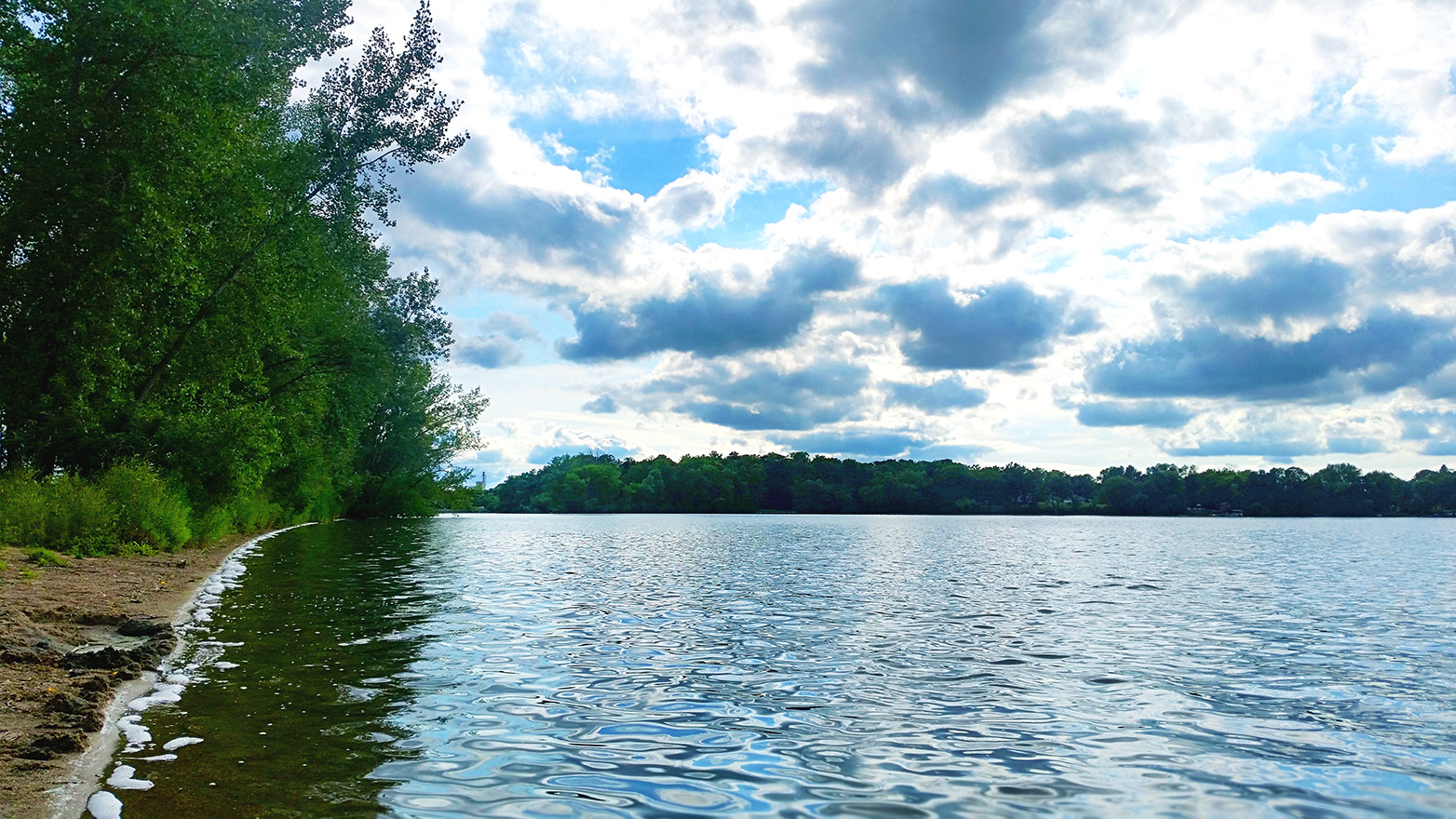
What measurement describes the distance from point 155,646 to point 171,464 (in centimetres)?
2515

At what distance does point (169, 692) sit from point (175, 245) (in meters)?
21.8

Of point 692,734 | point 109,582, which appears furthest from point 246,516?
point 692,734

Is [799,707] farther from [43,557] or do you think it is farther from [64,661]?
[43,557]

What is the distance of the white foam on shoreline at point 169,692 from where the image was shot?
277 inches

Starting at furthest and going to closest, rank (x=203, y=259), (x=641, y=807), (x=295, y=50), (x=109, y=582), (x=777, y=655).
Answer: (x=295, y=50) → (x=203, y=259) → (x=109, y=582) → (x=777, y=655) → (x=641, y=807)

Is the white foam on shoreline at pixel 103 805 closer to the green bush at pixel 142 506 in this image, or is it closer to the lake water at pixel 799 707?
the lake water at pixel 799 707

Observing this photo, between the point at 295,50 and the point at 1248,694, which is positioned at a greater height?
the point at 295,50

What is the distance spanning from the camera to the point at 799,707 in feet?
36.6

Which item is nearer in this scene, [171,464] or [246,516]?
[171,464]

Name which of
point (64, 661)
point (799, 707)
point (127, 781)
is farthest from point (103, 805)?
point (799, 707)

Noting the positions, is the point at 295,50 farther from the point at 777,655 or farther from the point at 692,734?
the point at 692,734

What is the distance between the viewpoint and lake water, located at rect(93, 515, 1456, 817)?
7.74 metres

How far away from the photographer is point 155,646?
1270 cm

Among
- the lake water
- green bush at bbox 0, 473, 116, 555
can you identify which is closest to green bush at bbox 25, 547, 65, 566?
green bush at bbox 0, 473, 116, 555
